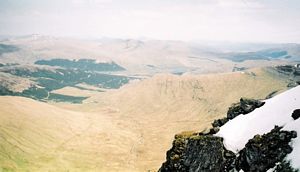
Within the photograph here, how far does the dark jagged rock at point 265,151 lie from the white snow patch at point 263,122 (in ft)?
6.07

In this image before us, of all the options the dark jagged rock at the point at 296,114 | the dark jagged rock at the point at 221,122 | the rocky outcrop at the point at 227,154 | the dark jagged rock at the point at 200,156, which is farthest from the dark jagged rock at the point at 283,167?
the dark jagged rock at the point at 221,122

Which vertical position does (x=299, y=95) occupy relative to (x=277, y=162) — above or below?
above

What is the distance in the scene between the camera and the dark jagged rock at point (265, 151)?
4759cm

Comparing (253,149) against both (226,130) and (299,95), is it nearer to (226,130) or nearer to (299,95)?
(226,130)

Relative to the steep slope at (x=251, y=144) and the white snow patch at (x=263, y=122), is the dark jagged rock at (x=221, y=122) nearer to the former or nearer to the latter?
the steep slope at (x=251, y=144)

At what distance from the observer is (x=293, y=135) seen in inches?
1896

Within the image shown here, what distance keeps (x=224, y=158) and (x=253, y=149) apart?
16.7ft

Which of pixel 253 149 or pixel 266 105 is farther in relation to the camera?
pixel 266 105

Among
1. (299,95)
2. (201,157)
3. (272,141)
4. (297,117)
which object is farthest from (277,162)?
(299,95)

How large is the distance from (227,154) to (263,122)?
8249 mm

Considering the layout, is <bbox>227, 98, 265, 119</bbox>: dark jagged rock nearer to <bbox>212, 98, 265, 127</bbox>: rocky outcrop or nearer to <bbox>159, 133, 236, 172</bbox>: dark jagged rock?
<bbox>212, 98, 265, 127</bbox>: rocky outcrop

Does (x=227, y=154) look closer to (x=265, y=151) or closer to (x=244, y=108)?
(x=265, y=151)

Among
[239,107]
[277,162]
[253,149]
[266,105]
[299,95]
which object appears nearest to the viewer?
[277,162]

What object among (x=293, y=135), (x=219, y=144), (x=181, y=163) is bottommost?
(x=181, y=163)
